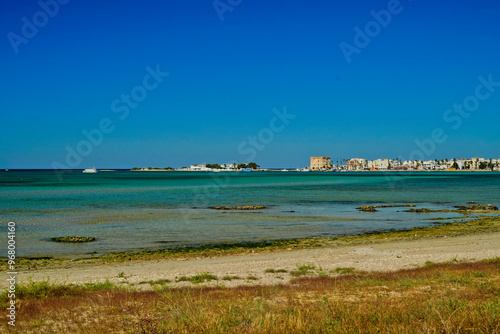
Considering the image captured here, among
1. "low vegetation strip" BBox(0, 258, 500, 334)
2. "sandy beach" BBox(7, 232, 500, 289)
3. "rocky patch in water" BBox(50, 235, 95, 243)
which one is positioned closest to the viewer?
"low vegetation strip" BBox(0, 258, 500, 334)

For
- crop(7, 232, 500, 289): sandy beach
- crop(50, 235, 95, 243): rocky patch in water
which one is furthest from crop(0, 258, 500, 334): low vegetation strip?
crop(50, 235, 95, 243): rocky patch in water

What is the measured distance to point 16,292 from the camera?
1192cm

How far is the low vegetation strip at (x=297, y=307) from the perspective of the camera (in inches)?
289

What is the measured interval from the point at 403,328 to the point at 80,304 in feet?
24.6

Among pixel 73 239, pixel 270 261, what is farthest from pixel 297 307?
pixel 73 239

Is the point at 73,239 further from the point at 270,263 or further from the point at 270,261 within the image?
the point at 270,263

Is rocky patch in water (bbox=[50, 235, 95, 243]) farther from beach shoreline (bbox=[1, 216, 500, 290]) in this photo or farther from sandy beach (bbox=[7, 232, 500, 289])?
sandy beach (bbox=[7, 232, 500, 289])

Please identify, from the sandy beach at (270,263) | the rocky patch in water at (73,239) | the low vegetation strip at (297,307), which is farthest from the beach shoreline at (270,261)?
the rocky patch in water at (73,239)

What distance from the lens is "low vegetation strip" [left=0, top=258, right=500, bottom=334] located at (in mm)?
7352

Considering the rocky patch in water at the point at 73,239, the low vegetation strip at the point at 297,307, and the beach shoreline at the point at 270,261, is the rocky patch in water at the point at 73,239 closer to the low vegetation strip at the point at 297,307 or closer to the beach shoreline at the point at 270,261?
the beach shoreline at the point at 270,261

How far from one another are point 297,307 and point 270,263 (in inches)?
423

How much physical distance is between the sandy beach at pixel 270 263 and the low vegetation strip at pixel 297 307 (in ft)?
7.11

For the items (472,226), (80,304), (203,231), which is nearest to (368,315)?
(80,304)

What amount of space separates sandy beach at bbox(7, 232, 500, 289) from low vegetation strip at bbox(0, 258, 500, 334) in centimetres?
217
